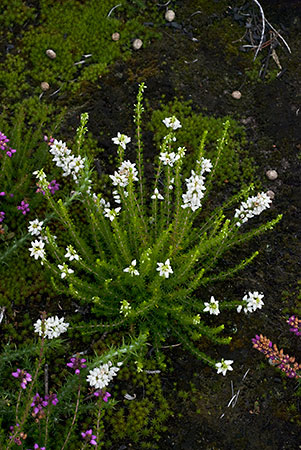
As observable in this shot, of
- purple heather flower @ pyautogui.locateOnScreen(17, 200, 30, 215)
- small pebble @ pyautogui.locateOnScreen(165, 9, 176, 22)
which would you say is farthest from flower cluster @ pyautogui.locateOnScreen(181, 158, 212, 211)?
small pebble @ pyautogui.locateOnScreen(165, 9, 176, 22)

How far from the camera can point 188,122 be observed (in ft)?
20.6

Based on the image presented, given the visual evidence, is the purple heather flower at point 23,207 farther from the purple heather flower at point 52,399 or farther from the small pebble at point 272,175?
the small pebble at point 272,175

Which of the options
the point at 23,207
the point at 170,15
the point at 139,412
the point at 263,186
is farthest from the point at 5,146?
the point at 170,15

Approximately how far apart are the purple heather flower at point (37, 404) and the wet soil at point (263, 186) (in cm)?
143

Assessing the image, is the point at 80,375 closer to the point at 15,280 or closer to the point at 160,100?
the point at 15,280

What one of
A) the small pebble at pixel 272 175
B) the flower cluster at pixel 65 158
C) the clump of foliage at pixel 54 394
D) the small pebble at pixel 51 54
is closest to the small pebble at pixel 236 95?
the small pebble at pixel 272 175

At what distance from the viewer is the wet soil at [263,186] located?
469 cm

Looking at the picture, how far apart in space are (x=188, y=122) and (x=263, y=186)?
1.41m

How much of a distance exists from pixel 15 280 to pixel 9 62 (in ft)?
11.3

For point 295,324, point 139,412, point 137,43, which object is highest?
point 137,43

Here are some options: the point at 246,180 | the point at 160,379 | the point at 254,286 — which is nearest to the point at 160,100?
the point at 246,180

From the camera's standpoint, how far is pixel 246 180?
20.1 ft

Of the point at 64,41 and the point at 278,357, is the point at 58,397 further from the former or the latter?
the point at 64,41

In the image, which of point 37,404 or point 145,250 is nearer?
point 37,404
